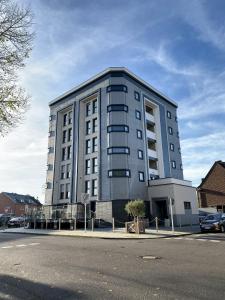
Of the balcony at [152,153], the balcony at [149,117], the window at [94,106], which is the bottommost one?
the balcony at [152,153]

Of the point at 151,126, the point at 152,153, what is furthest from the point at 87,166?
the point at 151,126

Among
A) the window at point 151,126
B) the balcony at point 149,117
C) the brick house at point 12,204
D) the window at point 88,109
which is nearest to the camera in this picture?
the window at point 88,109

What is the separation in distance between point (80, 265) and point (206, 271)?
3790mm

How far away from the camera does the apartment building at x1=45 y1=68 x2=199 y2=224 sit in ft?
116

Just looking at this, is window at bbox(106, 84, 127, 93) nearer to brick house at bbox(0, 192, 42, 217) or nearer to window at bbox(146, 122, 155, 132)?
window at bbox(146, 122, 155, 132)

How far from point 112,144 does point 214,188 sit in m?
23.5

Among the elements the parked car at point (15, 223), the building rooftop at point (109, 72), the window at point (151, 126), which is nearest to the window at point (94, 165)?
the window at point (151, 126)

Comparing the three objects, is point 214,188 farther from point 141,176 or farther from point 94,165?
point 94,165

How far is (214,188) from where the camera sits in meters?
48.7

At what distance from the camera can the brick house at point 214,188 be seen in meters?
47.3

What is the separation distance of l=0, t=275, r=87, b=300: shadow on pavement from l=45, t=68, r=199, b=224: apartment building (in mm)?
26658

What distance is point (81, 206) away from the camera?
36.0m

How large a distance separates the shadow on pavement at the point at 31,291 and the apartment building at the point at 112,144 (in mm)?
26658

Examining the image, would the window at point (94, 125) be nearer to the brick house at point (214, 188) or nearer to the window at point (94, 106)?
the window at point (94, 106)
